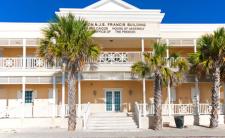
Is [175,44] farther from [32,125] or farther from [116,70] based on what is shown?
[32,125]

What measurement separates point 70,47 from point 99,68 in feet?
16.5

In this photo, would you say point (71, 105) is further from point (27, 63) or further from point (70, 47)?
point (27, 63)

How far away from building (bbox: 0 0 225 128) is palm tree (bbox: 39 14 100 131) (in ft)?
8.54

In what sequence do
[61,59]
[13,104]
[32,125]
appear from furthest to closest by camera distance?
[13,104] < [32,125] < [61,59]

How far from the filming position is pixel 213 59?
938 inches

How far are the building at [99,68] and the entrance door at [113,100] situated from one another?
3.0 inches

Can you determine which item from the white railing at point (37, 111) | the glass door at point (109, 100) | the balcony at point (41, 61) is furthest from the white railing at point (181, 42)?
the white railing at point (37, 111)

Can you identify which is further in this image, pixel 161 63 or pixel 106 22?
pixel 106 22

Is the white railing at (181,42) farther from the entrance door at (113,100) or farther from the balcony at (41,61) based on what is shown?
the entrance door at (113,100)

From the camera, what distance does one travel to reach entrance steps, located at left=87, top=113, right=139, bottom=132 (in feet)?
76.2

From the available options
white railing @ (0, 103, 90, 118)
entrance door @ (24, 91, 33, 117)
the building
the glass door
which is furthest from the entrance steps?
entrance door @ (24, 91, 33, 117)

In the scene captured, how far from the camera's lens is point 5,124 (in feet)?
81.5

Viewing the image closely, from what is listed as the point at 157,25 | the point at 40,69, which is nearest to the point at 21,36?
the point at 40,69

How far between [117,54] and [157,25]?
11.6 feet
